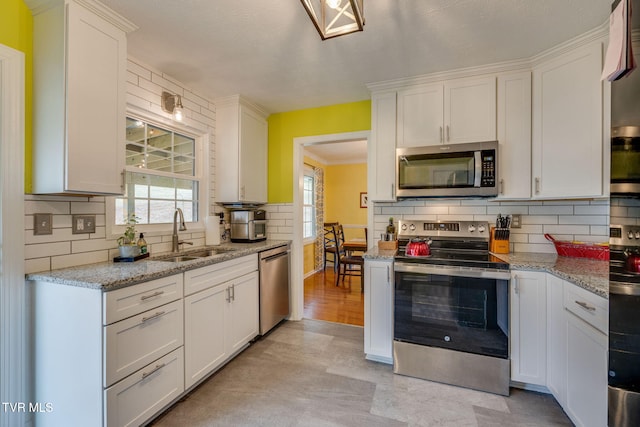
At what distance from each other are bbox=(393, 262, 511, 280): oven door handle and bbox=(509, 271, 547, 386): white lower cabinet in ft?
0.33

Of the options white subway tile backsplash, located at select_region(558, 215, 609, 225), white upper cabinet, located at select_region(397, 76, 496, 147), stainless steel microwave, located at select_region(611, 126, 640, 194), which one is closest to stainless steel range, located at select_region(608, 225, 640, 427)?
stainless steel microwave, located at select_region(611, 126, 640, 194)

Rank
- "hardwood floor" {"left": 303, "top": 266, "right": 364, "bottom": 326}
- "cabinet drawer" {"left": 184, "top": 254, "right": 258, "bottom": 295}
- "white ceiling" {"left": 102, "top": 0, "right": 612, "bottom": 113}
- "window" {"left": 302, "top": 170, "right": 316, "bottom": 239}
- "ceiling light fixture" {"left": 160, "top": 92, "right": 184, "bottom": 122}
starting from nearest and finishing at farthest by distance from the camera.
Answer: "white ceiling" {"left": 102, "top": 0, "right": 612, "bottom": 113}
"cabinet drawer" {"left": 184, "top": 254, "right": 258, "bottom": 295}
"ceiling light fixture" {"left": 160, "top": 92, "right": 184, "bottom": 122}
"hardwood floor" {"left": 303, "top": 266, "right": 364, "bottom": 326}
"window" {"left": 302, "top": 170, "right": 316, "bottom": 239}

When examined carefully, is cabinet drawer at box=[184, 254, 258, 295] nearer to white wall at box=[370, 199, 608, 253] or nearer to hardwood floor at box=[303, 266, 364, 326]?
hardwood floor at box=[303, 266, 364, 326]

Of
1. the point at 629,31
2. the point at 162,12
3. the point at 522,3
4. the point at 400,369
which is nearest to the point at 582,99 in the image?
the point at 522,3

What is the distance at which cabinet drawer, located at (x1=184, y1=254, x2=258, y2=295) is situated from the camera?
1816mm

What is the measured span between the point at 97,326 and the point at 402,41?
2.50 metres

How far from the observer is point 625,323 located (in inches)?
29.3

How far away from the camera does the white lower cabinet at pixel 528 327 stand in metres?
1.80

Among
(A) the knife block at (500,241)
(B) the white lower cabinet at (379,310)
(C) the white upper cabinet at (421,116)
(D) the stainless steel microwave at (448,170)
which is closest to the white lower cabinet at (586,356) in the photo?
(A) the knife block at (500,241)

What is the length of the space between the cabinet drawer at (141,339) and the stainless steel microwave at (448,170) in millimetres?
1961

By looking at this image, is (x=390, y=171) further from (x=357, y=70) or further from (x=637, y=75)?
(x=637, y=75)

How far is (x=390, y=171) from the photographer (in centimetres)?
249

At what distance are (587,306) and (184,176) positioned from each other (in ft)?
10.0

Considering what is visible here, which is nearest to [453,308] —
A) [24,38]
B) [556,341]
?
[556,341]
